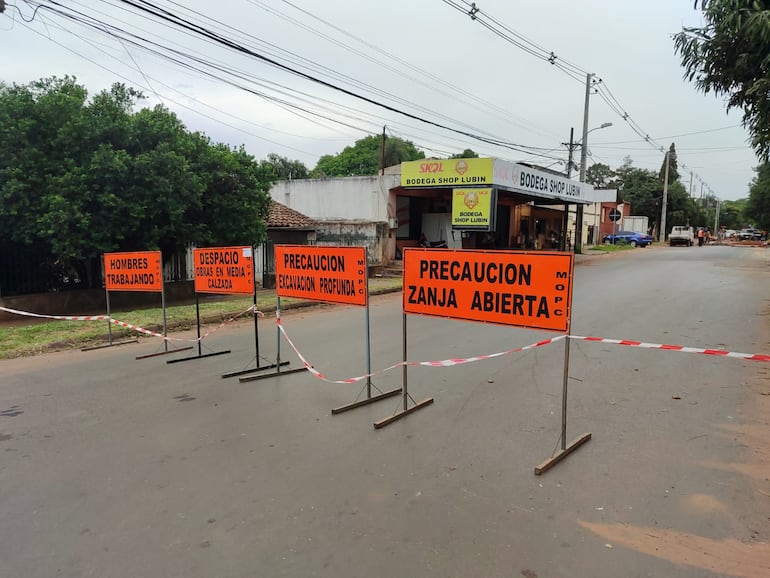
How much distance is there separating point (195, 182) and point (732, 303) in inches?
563

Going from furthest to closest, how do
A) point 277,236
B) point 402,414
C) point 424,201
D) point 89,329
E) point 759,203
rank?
point 759,203 < point 424,201 < point 277,236 < point 89,329 < point 402,414

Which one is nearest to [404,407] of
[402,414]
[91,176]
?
[402,414]

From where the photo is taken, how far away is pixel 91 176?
38.8 feet

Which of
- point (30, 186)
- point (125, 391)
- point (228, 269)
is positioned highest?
point (30, 186)

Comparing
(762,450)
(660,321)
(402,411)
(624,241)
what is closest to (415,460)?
(402,411)

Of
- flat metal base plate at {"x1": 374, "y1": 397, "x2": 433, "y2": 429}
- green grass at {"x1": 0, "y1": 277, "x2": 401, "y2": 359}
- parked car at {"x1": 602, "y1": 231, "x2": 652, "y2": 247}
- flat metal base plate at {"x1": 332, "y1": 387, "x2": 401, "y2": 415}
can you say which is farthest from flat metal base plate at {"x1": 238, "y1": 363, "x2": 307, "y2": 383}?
parked car at {"x1": 602, "y1": 231, "x2": 652, "y2": 247}

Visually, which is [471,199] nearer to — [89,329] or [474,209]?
[474,209]

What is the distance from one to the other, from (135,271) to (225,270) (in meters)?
2.12

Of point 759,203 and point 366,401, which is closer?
point 366,401

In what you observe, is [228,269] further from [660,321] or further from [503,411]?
[660,321]

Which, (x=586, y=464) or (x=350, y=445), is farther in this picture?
(x=350, y=445)

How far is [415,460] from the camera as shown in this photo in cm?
389

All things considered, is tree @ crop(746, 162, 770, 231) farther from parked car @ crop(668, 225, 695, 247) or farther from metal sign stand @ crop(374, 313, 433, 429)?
metal sign stand @ crop(374, 313, 433, 429)

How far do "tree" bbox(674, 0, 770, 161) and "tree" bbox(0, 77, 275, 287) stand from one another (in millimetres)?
11741
